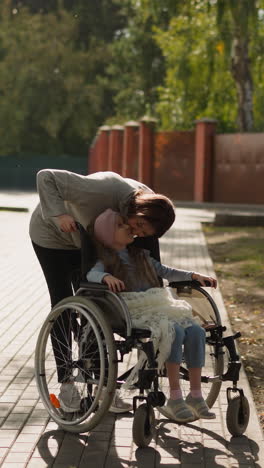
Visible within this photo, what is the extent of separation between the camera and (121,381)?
4879mm

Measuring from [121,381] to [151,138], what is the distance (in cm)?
2838

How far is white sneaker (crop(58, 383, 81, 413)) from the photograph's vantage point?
5.12m

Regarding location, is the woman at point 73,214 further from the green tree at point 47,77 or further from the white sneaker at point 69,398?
the green tree at point 47,77

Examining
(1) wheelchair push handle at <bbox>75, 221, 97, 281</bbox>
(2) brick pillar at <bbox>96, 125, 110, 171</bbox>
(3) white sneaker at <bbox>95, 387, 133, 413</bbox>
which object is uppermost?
(1) wheelchair push handle at <bbox>75, 221, 97, 281</bbox>

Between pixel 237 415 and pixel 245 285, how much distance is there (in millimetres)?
6557

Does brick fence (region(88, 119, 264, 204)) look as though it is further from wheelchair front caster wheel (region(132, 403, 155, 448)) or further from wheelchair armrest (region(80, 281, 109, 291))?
wheelchair front caster wheel (region(132, 403, 155, 448))

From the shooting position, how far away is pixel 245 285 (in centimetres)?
1141

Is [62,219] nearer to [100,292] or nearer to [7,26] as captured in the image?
[100,292]

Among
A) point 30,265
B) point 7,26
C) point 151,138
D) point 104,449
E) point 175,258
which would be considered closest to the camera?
point 104,449

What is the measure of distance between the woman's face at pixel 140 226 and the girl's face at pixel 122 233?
0.07 metres

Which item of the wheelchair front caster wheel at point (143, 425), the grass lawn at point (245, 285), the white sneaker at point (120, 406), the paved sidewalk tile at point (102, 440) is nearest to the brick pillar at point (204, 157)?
the grass lawn at point (245, 285)

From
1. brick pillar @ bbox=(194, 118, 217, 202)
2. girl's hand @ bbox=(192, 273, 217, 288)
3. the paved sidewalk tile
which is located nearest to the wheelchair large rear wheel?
the paved sidewalk tile

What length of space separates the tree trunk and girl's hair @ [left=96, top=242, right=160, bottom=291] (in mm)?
24902

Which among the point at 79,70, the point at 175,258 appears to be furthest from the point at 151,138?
the point at 79,70
